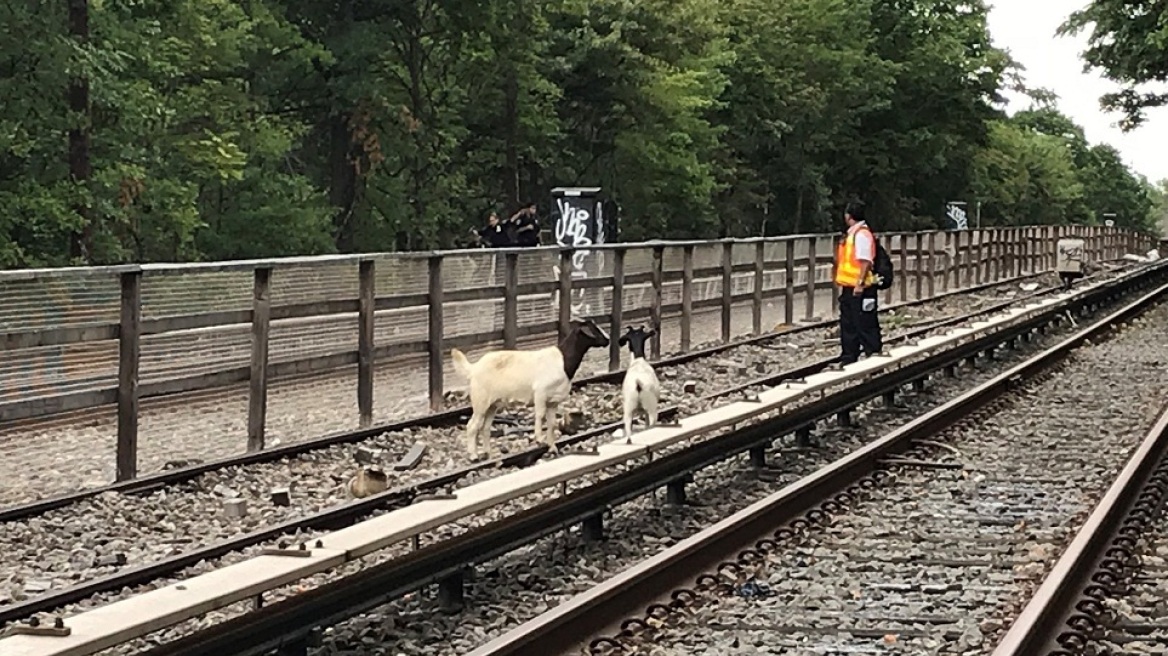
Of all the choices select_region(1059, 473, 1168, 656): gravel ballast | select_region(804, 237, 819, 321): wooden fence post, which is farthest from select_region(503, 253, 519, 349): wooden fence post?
select_region(804, 237, 819, 321): wooden fence post

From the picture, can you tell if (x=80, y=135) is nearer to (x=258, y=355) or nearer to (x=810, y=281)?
(x=810, y=281)

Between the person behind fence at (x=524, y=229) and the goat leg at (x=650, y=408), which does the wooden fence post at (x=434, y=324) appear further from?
the person behind fence at (x=524, y=229)

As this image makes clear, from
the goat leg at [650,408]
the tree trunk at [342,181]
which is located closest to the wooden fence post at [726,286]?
the goat leg at [650,408]

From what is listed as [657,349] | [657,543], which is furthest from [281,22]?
[657,543]

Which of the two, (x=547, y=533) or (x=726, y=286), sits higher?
(x=726, y=286)

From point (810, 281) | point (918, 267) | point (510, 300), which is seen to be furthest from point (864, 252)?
point (918, 267)

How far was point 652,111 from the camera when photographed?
4166 centimetres

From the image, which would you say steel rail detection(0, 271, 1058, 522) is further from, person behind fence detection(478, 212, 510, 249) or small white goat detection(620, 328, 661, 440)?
person behind fence detection(478, 212, 510, 249)

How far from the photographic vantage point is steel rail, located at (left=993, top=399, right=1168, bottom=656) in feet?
21.7

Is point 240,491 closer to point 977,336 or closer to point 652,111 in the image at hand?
point 977,336

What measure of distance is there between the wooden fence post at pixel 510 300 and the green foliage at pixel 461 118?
29.8ft

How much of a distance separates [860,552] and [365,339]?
213 inches

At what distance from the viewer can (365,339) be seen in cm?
1311

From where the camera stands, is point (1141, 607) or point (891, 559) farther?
point (891, 559)
